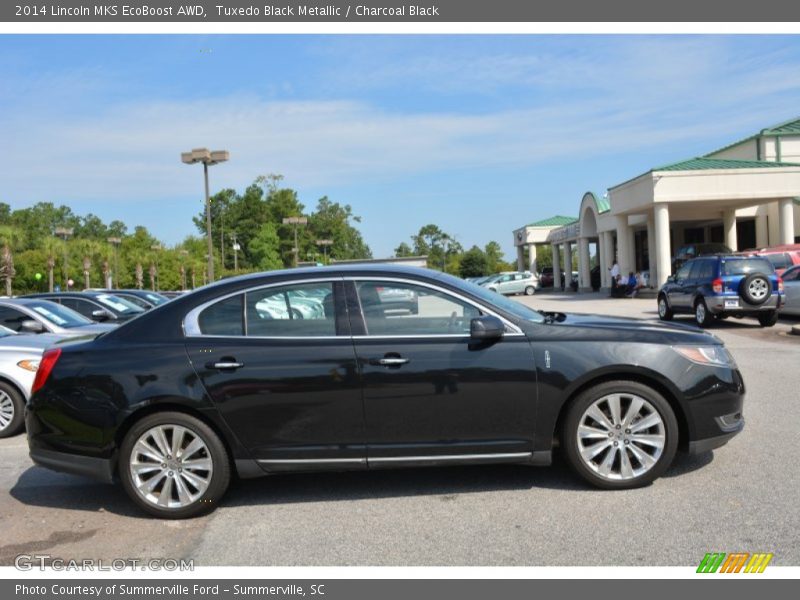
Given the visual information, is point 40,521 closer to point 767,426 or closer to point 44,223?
point 767,426

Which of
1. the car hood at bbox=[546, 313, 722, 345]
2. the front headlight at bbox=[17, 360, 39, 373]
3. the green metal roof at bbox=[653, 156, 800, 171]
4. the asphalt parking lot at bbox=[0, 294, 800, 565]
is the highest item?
the green metal roof at bbox=[653, 156, 800, 171]

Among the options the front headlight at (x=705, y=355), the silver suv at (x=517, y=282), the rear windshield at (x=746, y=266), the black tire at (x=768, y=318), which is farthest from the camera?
the silver suv at (x=517, y=282)

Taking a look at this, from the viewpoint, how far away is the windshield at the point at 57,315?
34.9ft

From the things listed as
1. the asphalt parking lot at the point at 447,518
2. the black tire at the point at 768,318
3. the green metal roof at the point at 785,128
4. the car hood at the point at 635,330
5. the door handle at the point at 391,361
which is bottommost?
the asphalt parking lot at the point at 447,518

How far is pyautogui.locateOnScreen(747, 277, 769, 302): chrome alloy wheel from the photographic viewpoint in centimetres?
1557

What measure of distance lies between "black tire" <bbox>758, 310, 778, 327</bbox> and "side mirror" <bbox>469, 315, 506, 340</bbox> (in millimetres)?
13580

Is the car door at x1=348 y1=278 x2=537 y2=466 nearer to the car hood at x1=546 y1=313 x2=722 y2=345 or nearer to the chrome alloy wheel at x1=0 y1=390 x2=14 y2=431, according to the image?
the car hood at x1=546 y1=313 x2=722 y2=345

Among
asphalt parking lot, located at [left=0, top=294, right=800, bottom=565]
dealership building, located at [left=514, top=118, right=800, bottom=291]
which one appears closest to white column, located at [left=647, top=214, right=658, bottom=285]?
dealership building, located at [left=514, top=118, right=800, bottom=291]

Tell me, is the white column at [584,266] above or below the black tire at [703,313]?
above

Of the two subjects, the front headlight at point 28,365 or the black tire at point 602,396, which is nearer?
the black tire at point 602,396

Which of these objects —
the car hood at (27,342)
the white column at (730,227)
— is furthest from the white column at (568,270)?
the car hood at (27,342)

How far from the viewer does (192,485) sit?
491 cm

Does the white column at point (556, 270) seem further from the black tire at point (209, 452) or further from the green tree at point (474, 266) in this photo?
the black tire at point (209, 452)

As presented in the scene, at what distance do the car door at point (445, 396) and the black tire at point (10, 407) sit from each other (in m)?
4.95
